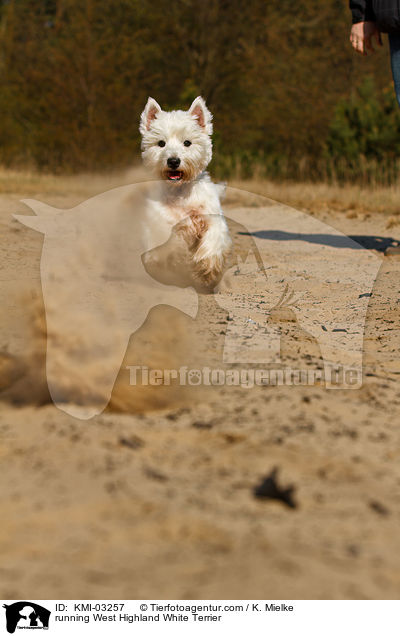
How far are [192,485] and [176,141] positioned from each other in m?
3.42

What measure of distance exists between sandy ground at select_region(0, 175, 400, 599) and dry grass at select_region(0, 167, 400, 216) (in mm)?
7184

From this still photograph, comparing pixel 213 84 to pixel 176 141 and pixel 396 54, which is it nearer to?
pixel 396 54

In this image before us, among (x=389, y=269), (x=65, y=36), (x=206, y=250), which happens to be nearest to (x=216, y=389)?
(x=206, y=250)

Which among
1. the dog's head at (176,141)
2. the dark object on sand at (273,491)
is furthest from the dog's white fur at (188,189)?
the dark object on sand at (273,491)

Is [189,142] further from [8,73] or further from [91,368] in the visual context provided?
[8,73]

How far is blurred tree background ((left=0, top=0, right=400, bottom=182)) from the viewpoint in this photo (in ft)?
52.0

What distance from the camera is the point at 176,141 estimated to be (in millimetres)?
5062

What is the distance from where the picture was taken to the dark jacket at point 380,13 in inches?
224

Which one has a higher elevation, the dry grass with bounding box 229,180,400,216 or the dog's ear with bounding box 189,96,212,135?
the dog's ear with bounding box 189,96,212,135

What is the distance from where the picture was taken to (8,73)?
19453 millimetres
